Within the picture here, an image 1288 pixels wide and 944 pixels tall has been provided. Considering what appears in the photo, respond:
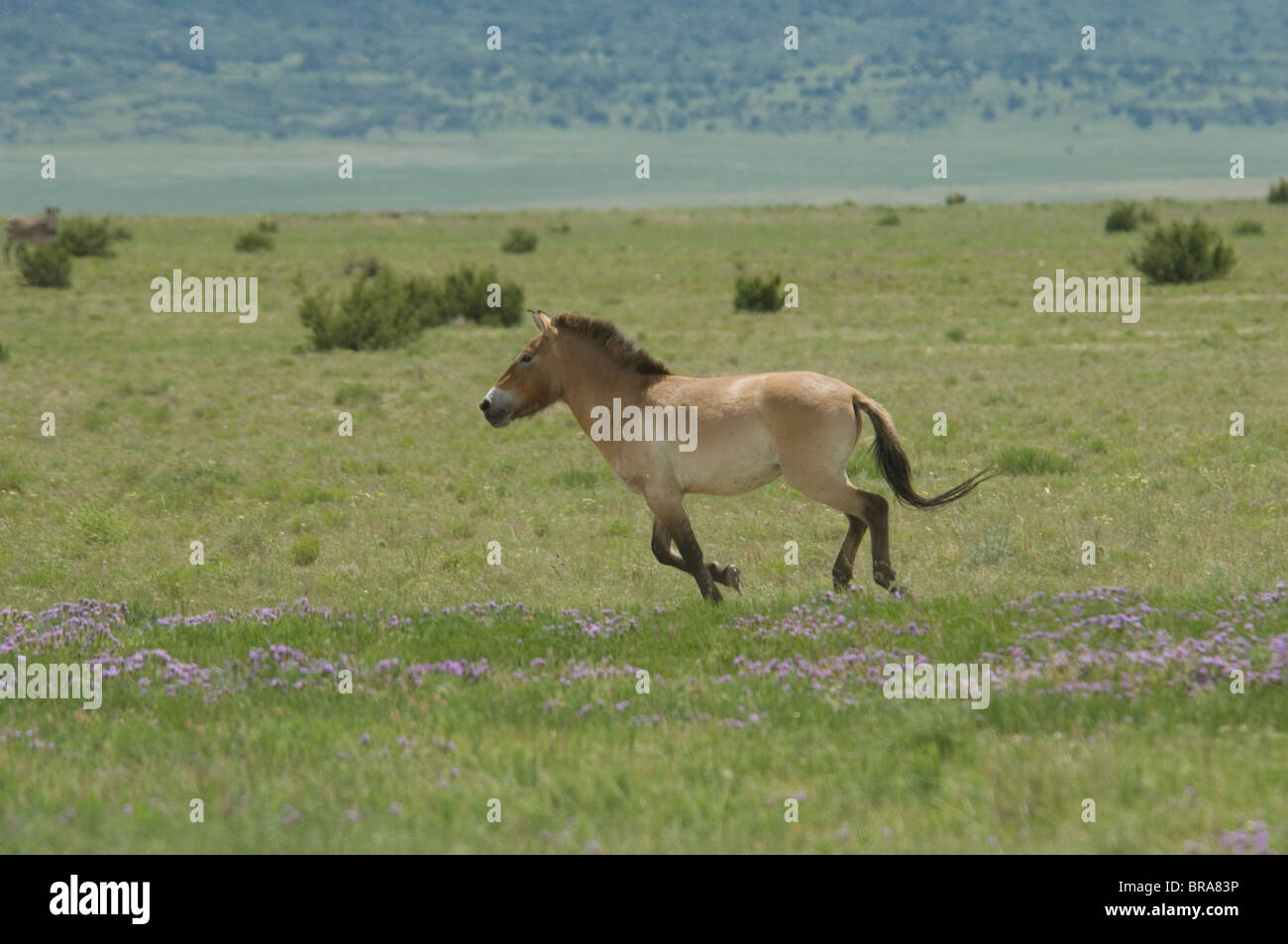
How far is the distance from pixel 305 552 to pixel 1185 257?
3627 cm

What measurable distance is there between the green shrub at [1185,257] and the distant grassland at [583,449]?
1879 mm

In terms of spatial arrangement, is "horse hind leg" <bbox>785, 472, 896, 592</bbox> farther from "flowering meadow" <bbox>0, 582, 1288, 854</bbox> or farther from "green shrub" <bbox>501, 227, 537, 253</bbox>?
"green shrub" <bbox>501, 227, 537, 253</bbox>

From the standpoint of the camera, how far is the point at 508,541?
46.7 ft

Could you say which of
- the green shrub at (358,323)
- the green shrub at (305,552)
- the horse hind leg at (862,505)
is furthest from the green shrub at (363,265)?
the horse hind leg at (862,505)

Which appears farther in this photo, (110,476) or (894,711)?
(110,476)

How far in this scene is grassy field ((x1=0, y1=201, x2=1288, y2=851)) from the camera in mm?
6074

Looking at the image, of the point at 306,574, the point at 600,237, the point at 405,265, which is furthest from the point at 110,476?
the point at 600,237

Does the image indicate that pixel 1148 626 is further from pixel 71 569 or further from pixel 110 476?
pixel 110 476

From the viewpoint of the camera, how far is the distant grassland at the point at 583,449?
490 inches

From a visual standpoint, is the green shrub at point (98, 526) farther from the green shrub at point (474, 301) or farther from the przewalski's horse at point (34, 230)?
the przewalski's horse at point (34, 230)

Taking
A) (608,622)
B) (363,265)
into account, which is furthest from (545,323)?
(363,265)

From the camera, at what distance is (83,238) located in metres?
55.4

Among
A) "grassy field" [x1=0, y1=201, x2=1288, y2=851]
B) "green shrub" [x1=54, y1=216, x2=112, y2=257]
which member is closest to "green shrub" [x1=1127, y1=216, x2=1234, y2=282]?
"grassy field" [x1=0, y1=201, x2=1288, y2=851]

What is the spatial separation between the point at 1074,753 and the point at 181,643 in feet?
18.5
